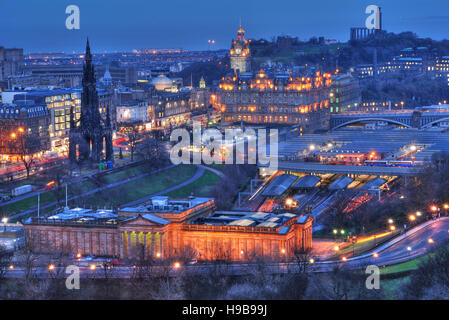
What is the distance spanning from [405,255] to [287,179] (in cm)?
2863

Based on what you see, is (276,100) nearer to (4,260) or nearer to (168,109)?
(168,109)

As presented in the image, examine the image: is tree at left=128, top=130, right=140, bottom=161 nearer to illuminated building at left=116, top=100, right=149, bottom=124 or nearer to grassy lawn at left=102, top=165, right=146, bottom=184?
grassy lawn at left=102, top=165, right=146, bottom=184

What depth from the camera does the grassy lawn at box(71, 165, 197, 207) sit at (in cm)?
6694

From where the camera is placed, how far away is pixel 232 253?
5091 centimetres

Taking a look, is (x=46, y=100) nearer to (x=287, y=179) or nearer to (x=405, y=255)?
(x=287, y=179)

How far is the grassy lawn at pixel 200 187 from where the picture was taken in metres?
72.9
